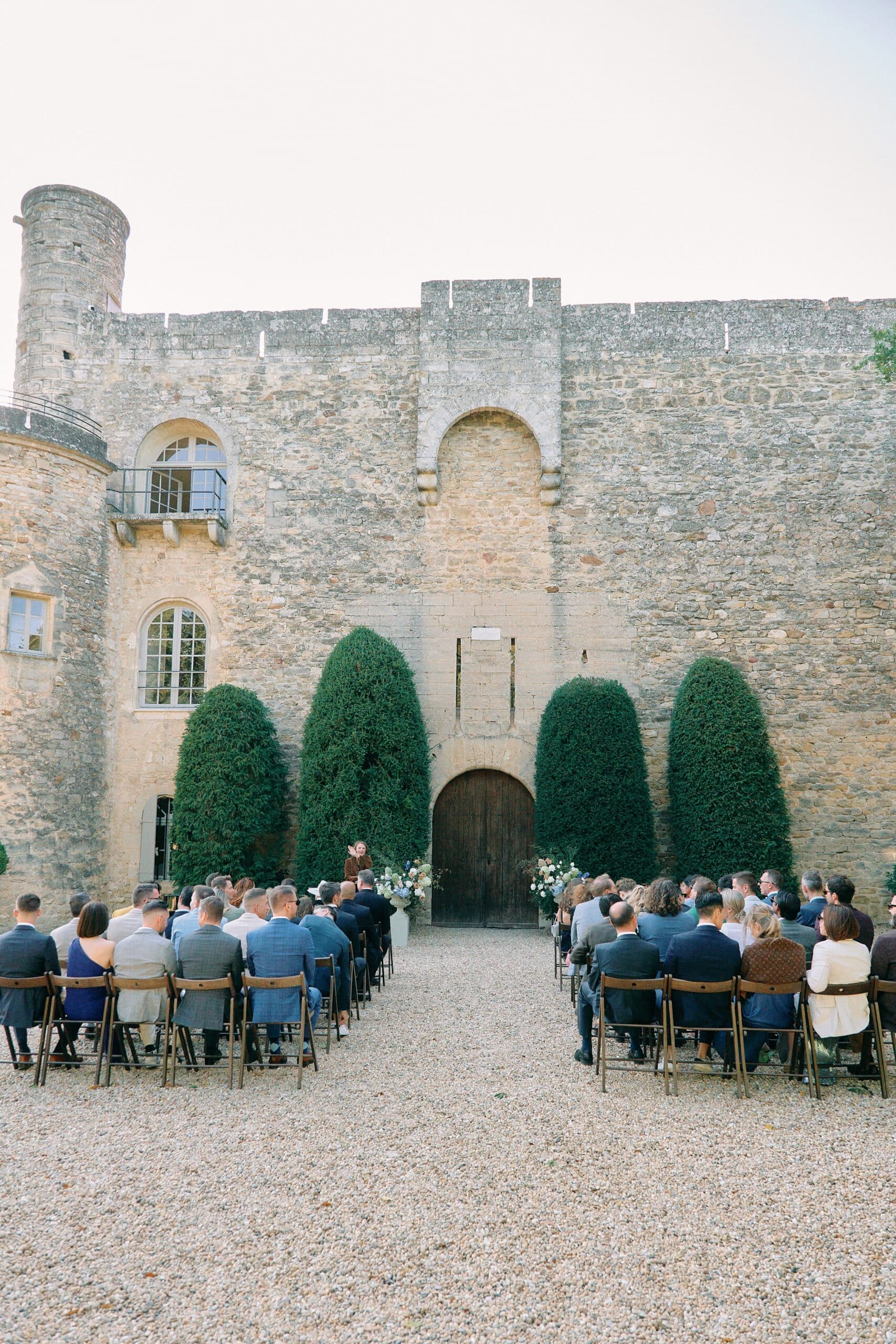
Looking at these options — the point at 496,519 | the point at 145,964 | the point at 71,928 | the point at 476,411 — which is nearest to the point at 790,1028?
the point at 145,964

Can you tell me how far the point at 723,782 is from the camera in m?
12.3

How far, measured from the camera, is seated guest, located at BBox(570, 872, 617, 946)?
23.6ft

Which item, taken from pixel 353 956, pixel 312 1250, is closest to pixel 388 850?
pixel 353 956

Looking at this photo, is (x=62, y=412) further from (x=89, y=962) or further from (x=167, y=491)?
(x=89, y=962)

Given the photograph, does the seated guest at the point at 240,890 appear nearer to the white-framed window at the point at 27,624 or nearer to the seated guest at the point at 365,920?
the seated guest at the point at 365,920

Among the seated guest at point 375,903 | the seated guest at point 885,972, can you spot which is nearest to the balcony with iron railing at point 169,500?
the seated guest at point 375,903

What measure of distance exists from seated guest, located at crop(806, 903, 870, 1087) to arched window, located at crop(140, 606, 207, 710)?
10.5 meters

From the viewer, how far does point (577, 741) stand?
1246cm

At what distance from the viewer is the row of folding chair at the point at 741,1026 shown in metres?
5.50

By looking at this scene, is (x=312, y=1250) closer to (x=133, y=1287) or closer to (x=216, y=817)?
(x=133, y=1287)

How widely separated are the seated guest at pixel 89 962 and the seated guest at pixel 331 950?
1.32 m

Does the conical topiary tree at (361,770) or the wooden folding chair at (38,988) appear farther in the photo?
the conical topiary tree at (361,770)

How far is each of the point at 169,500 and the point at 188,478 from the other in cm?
47

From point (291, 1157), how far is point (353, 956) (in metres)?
3.40
